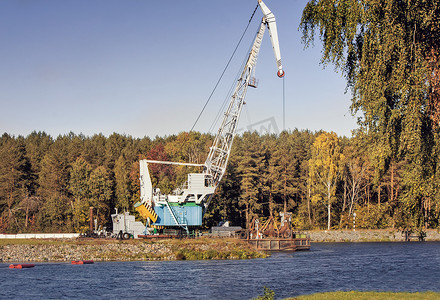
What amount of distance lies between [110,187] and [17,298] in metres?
53.8

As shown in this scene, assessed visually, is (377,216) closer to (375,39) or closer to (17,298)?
(375,39)

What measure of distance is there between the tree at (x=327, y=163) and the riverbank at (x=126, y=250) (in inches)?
1087

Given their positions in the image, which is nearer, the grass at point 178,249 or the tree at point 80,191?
the grass at point 178,249

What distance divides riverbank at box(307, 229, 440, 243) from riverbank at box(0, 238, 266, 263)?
2589 cm

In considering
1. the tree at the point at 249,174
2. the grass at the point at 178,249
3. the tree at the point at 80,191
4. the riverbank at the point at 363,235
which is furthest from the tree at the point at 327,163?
the tree at the point at 80,191

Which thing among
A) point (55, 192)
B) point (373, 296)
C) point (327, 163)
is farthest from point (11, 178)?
point (373, 296)

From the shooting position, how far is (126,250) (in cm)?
4362

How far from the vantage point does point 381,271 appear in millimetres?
33969

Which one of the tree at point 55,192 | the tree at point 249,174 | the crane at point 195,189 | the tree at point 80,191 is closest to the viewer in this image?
the crane at point 195,189

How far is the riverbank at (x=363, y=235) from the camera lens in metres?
67.2

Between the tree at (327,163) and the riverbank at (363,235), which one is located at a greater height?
the tree at (327,163)

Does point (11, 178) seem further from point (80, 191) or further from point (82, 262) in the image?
Result: point (82, 262)

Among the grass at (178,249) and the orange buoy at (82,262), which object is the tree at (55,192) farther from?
the orange buoy at (82,262)

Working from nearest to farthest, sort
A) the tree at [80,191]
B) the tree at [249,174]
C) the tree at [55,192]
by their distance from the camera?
the tree at [80,191] < the tree at [55,192] < the tree at [249,174]
